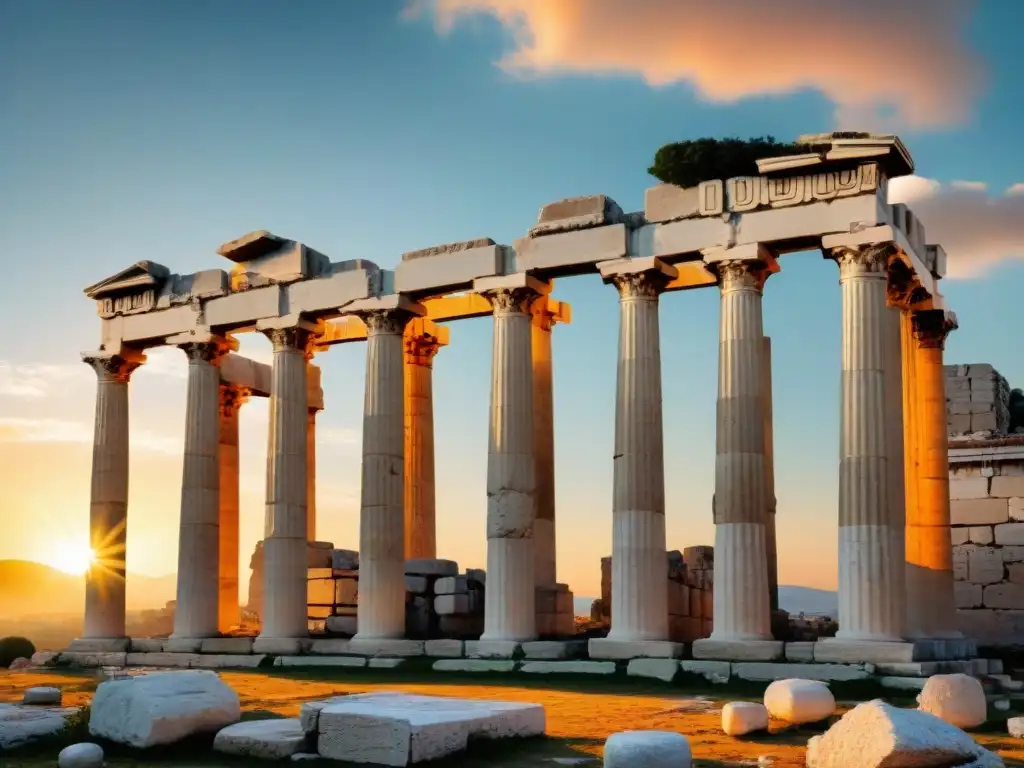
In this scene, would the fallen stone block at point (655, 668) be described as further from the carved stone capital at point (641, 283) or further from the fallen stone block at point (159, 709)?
the fallen stone block at point (159, 709)

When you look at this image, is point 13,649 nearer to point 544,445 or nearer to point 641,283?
point 544,445

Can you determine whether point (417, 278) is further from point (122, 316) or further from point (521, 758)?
point (521, 758)

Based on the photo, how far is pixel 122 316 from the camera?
38406 mm

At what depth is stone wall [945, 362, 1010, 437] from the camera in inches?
1379

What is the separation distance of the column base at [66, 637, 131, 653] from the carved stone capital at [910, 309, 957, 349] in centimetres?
2366

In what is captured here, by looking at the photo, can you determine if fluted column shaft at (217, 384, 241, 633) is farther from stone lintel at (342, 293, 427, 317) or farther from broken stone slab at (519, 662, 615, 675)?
broken stone slab at (519, 662, 615, 675)

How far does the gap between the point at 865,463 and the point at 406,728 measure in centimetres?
1448

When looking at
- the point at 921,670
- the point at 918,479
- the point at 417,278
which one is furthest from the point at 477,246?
the point at 921,670

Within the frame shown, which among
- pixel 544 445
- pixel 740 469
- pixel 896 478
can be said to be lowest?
pixel 896 478

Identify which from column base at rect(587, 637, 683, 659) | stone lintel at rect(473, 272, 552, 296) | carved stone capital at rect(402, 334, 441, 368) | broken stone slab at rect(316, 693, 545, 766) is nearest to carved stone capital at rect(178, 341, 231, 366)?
carved stone capital at rect(402, 334, 441, 368)

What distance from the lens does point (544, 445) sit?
32.8 meters

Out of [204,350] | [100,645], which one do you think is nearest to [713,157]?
[204,350]

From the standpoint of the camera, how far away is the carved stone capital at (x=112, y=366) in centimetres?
3819

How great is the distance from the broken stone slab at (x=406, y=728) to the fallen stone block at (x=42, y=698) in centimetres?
846
